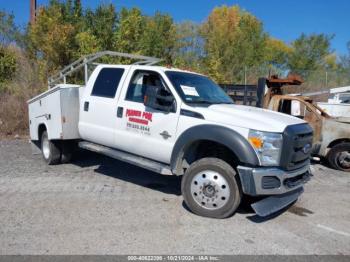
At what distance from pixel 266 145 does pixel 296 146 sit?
0.51 metres

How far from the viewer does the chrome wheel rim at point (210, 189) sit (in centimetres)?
479

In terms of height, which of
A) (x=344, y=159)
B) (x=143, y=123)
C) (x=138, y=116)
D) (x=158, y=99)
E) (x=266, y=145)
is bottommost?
(x=344, y=159)

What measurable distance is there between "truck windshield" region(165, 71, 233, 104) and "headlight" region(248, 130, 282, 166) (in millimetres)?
1253

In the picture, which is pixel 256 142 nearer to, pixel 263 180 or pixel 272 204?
pixel 263 180

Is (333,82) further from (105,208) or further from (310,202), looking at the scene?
(105,208)

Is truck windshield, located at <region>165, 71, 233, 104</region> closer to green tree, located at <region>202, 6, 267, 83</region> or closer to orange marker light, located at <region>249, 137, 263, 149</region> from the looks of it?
orange marker light, located at <region>249, 137, 263, 149</region>

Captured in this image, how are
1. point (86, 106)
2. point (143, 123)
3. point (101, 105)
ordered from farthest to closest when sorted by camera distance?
point (86, 106)
point (101, 105)
point (143, 123)

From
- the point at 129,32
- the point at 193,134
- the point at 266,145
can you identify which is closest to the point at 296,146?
the point at 266,145

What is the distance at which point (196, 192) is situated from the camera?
497 centimetres

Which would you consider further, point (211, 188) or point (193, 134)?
point (193, 134)

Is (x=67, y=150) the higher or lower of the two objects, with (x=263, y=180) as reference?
lower

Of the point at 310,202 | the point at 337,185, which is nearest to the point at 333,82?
the point at 337,185

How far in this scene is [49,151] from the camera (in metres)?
7.78

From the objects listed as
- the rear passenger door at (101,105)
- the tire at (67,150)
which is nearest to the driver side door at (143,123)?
the rear passenger door at (101,105)
